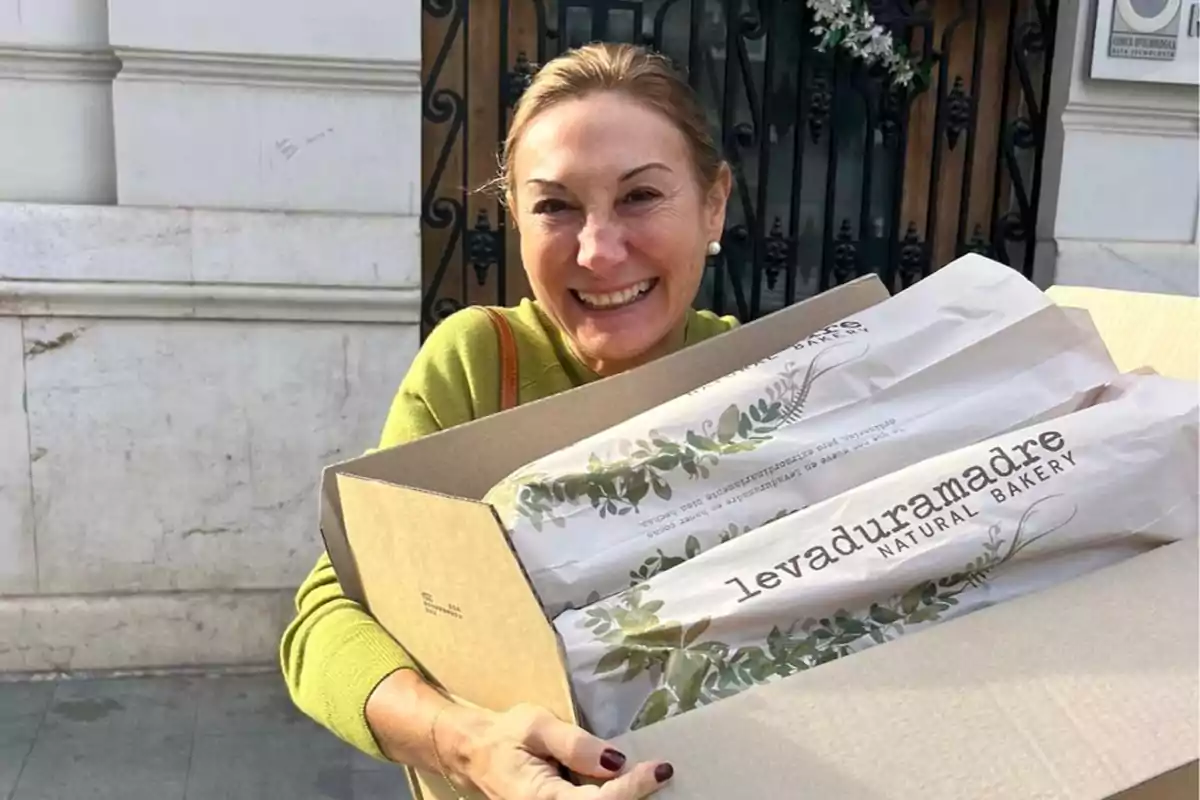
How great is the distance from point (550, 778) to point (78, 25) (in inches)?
122

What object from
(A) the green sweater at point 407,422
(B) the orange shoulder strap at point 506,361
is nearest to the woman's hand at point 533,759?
(A) the green sweater at point 407,422

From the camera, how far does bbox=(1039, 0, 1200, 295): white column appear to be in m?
3.48

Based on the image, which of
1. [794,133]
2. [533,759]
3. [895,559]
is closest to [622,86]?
[895,559]

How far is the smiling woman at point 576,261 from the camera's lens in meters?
1.16

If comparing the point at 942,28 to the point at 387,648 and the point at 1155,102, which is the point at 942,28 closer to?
the point at 1155,102

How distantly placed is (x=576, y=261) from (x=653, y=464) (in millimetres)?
461

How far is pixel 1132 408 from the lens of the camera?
0.86 meters

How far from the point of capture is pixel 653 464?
34.2 inches

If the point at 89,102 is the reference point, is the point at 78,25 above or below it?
above

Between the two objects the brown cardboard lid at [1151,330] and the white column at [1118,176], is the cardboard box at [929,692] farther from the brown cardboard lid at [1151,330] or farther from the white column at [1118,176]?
the white column at [1118,176]

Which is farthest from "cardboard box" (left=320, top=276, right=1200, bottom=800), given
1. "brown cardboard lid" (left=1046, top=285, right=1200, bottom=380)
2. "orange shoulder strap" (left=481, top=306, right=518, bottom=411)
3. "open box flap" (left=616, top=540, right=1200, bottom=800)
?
"orange shoulder strap" (left=481, top=306, right=518, bottom=411)

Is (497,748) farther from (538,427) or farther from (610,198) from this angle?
(610,198)

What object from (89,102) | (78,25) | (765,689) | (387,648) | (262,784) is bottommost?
(262,784)

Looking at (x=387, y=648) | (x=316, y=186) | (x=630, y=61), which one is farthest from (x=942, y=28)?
(x=387, y=648)
